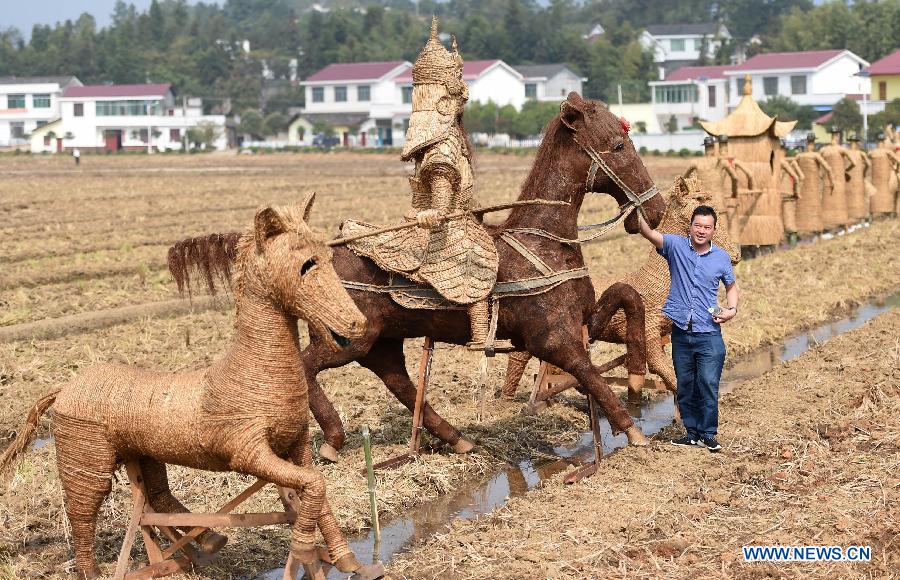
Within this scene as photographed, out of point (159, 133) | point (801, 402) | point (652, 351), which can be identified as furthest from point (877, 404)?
point (159, 133)

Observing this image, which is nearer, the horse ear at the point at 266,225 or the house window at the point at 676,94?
the horse ear at the point at 266,225

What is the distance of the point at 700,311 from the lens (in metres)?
9.19

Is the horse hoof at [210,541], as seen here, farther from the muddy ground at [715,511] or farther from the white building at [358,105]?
Result: the white building at [358,105]

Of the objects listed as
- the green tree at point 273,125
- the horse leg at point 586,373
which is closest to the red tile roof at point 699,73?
the green tree at point 273,125

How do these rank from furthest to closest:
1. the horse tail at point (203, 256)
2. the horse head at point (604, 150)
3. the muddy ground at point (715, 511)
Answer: the horse head at point (604, 150), the horse tail at point (203, 256), the muddy ground at point (715, 511)

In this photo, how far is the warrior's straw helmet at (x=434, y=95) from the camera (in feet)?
29.5

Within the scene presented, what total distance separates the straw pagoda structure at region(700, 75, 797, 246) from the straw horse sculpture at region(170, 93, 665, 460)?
513 inches

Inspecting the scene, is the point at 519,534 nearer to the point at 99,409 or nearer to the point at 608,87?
the point at 99,409

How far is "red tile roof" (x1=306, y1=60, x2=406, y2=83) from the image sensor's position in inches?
3588

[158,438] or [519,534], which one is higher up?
[158,438]

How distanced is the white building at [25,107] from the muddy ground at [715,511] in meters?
96.5

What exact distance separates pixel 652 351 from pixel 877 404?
5.99 feet

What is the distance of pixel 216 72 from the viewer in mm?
117188

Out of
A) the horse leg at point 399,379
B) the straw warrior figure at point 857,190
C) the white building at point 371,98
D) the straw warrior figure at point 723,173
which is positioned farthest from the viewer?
the white building at point 371,98
